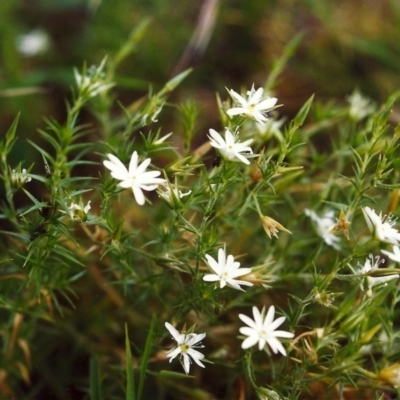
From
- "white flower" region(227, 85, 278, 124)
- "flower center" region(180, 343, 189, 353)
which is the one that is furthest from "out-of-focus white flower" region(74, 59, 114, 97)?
"flower center" region(180, 343, 189, 353)

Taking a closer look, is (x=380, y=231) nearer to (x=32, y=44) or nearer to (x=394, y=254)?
(x=394, y=254)

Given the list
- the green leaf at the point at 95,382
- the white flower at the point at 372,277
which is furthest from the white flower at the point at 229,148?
the green leaf at the point at 95,382

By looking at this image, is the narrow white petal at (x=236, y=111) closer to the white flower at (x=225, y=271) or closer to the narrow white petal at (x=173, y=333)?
the white flower at (x=225, y=271)

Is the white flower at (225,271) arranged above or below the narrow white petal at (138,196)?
below

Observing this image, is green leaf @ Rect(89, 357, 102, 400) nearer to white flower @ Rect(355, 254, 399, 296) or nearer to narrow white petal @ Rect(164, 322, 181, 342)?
narrow white petal @ Rect(164, 322, 181, 342)

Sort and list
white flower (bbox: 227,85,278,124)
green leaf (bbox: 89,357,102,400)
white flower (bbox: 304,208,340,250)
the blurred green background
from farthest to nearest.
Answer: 1. the blurred green background
2. white flower (bbox: 304,208,340,250)
3. green leaf (bbox: 89,357,102,400)
4. white flower (bbox: 227,85,278,124)

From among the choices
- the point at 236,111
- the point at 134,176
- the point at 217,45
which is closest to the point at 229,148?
the point at 236,111

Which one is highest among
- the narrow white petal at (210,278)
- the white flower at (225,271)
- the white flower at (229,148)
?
the white flower at (229,148)

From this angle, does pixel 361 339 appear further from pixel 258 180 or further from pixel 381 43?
pixel 381 43
